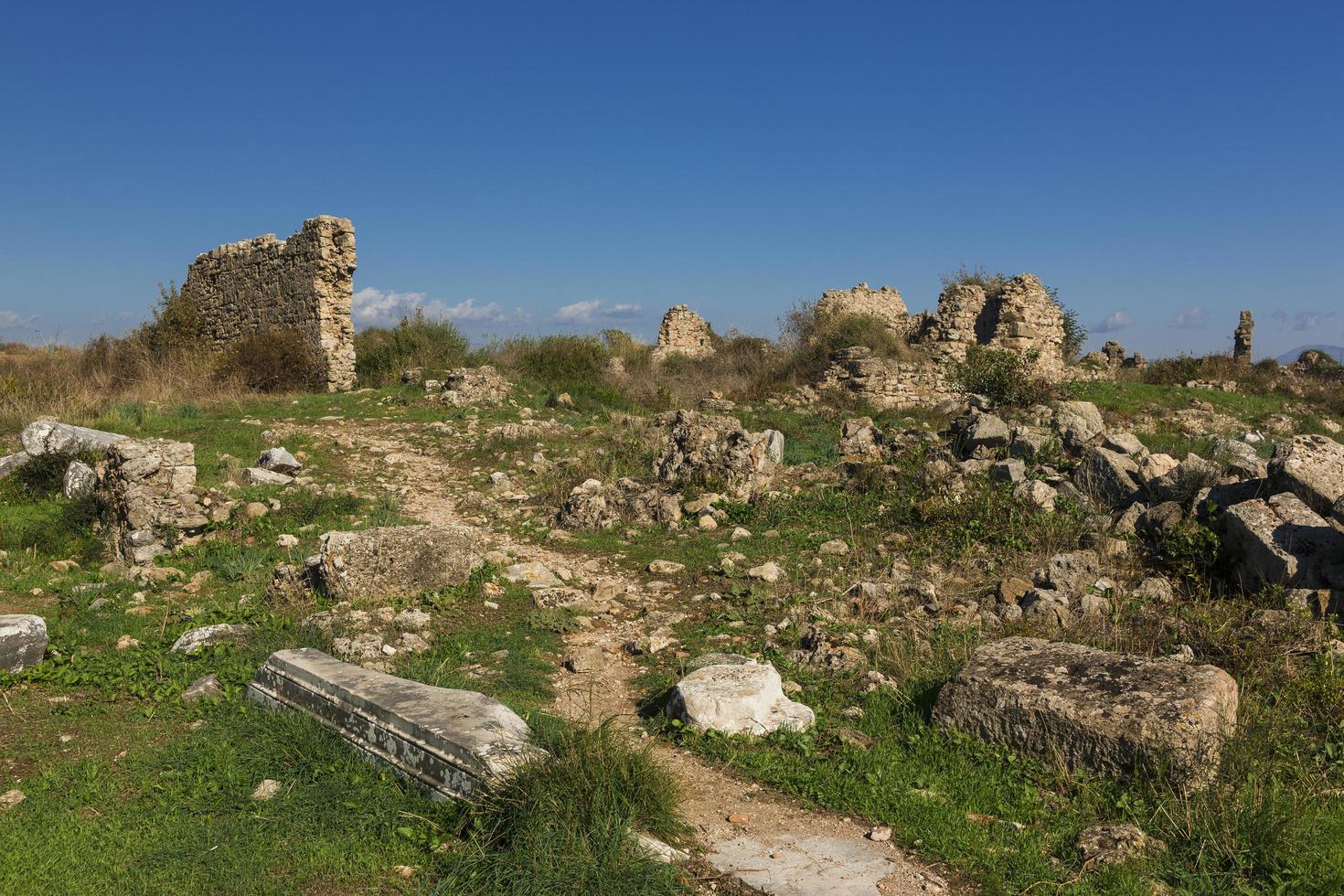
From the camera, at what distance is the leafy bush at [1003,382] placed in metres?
14.9

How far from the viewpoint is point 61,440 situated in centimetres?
1006

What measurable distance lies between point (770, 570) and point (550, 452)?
548cm

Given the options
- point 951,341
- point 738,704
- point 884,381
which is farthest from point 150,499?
point 951,341

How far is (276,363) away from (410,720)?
628 inches

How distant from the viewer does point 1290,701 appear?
4.77 m

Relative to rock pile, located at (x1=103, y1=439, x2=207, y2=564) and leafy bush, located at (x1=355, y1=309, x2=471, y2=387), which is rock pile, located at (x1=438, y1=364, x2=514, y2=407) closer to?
leafy bush, located at (x1=355, y1=309, x2=471, y2=387)

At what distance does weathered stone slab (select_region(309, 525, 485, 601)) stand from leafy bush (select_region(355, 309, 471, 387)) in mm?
12277

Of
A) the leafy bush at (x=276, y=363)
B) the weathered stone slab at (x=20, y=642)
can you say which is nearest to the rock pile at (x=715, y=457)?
the weathered stone slab at (x=20, y=642)

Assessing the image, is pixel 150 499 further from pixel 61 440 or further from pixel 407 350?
pixel 407 350

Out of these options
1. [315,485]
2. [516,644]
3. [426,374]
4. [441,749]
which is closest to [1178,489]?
[516,644]

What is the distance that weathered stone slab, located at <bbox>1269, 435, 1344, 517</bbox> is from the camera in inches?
263

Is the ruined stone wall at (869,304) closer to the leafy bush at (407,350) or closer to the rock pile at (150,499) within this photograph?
the leafy bush at (407,350)

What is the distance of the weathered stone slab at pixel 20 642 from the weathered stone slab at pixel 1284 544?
26.5 feet

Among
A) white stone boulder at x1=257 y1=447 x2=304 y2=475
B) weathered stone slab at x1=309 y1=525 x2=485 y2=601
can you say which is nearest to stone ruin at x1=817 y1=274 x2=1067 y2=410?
white stone boulder at x1=257 y1=447 x2=304 y2=475
